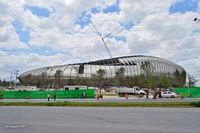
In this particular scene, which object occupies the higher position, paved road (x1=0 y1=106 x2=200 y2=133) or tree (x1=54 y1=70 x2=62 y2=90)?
tree (x1=54 y1=70 x2=62 y2=90)

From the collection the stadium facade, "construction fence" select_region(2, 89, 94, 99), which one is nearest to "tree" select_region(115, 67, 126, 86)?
the stadium facade

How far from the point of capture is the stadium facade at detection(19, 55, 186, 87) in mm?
159375

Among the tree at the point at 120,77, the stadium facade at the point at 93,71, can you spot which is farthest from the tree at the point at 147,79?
the stadium facade at the point at 93,71

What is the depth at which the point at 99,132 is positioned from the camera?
38.7ft

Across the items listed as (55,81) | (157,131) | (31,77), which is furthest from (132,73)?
(157,131)

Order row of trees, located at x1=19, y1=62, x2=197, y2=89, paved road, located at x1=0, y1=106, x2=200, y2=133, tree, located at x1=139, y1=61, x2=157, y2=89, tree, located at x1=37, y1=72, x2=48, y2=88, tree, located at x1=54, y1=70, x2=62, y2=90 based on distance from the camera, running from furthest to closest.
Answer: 1. tree, located at x1=37, y1=72, x2=48, y2=88
2. tree, located at x1=54, y1=70, x2=62, y2=90
3. row of trees, located at x1=19, y1=62, x2=197, y2=89
4. tree, located at x1=139, y1=61, x2=157, y2=89
5. paved road, located at x1=0, y1=106, x2=200, y2=133

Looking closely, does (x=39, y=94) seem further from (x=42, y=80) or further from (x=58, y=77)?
(x=42, y=80)

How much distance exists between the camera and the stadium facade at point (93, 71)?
523 ft

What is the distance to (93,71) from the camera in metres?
165

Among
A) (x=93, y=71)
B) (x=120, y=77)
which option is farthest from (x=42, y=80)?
(x=120, y=77)

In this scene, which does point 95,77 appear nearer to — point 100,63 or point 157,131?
point 100,63

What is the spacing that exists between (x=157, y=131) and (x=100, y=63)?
540ft

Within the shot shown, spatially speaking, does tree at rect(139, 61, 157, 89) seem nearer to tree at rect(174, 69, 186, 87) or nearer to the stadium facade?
the stadium facade

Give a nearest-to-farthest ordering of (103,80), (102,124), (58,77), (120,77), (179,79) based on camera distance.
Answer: (102,124), (103,80), (120,77), (58,77), (179,79)
